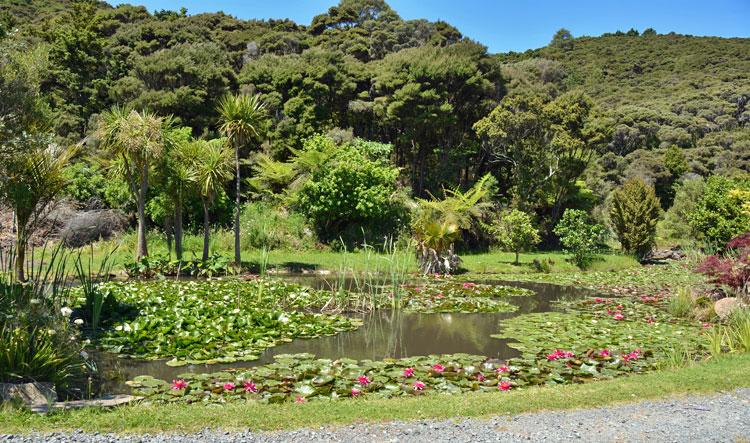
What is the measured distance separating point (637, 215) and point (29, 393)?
25665mm

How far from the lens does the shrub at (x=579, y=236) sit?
25141mm

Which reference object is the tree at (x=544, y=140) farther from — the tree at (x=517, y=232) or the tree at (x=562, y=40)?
the tree at (x=562, y=40)

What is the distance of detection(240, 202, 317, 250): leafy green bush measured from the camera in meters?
25.6

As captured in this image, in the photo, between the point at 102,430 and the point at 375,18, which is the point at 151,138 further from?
the point at 375,18

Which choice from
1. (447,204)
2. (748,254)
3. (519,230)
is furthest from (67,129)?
(748,254)

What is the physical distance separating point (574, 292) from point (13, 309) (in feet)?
52.6

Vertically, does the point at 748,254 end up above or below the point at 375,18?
below

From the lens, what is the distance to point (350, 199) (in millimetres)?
26578

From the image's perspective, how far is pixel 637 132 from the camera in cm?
4856

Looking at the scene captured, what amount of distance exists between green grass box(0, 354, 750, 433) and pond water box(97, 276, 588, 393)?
7.05 feet

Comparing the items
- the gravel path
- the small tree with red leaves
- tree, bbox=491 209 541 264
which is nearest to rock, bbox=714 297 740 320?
the small tree with red leaves

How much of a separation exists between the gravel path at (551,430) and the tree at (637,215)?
2168 centimetres

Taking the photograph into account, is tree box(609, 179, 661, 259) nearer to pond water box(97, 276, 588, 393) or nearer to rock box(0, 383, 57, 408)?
pond water box(97, 276, 588, 393)

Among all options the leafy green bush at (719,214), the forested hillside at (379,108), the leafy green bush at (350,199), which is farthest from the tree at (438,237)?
the leafy green bush at (719,214)
